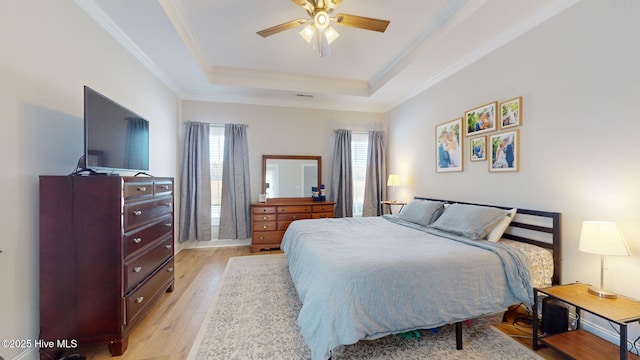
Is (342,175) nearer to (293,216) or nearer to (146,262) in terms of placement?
(293,216)

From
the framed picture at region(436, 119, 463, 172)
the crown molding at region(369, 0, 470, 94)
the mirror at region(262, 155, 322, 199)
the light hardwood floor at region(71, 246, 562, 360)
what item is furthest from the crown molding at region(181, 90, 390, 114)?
the light hardwood floor at region(71, 246, 562, 360)

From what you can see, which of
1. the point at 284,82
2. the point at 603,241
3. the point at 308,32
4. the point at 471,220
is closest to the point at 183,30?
the point at 308,32

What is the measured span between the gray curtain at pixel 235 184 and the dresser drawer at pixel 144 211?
183cm

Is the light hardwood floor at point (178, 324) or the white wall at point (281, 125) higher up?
the white wall at point (281, 125)

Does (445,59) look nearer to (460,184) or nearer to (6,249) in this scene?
(460,184)

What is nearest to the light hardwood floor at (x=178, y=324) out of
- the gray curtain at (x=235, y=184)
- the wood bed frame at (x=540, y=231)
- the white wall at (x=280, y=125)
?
the wood bed frame at (x=540, y=231)

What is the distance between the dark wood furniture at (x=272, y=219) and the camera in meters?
4.35

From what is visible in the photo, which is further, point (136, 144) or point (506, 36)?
point (506, 36)

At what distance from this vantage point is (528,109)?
245 cm

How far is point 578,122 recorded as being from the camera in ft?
6.78

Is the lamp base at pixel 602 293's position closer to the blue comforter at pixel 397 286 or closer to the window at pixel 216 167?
the blue comforter at pixel 397 286

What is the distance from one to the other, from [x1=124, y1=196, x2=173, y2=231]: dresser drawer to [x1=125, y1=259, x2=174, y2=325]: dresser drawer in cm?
53

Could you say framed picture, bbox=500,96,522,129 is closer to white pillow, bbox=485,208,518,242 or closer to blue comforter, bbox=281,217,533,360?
white pillow, bbox=485,208,518,242

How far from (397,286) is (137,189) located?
2.13 meters
